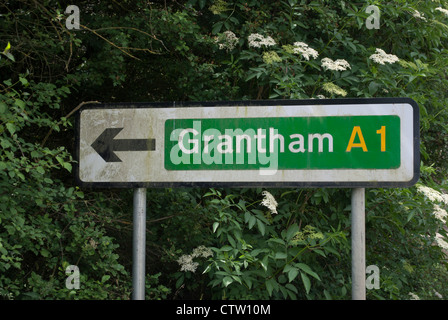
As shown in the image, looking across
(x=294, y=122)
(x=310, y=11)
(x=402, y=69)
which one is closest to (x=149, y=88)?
(x=310, y=11)

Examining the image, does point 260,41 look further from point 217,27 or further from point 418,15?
point 418,15

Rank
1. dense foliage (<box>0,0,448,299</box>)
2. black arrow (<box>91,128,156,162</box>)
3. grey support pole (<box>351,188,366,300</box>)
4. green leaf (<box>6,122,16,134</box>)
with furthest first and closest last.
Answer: dense foliage (<box>0,0,448,299</box>) < green leaf (<box>6,122,16,134</box>) < black arrow (<box>91,128,156,162</box>) < grey support pole (<box>351,188,366,300</box>)

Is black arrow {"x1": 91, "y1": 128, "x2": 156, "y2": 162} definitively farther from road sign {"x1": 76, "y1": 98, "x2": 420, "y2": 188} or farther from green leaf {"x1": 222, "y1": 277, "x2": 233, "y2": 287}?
green leaf {"x1": 222, "y1": 277, "x2": 233, "y2": 287}

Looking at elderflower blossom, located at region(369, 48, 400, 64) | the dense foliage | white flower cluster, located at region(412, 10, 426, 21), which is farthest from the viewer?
white flower cluster, located at region(412, 10, 426, 21)

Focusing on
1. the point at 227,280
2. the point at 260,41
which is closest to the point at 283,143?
the point at 227,280

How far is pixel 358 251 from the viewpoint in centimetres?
181

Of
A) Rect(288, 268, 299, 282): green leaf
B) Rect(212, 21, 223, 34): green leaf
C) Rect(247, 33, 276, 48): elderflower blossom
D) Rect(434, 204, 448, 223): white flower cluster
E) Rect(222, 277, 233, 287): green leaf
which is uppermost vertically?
Rect(212, 21, 223, 34): green leaf

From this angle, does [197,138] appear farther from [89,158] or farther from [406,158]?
[406,158]

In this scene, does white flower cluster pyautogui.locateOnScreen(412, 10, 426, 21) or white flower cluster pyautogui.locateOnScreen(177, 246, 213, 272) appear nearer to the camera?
white flower cluster pyautogui.locateOnScreen(177, 246, 213, 272)

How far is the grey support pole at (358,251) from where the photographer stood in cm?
179

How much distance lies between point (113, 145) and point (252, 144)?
0.57m

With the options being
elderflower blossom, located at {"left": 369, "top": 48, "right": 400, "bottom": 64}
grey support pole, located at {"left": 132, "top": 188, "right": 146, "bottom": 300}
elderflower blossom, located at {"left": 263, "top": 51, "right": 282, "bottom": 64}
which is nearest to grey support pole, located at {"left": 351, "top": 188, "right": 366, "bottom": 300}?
grey support pole, located at {"left": 132, "top": 188, "right": 146, "bottom": 300}

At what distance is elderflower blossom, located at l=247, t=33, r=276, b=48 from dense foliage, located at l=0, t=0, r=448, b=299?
1 centimetres

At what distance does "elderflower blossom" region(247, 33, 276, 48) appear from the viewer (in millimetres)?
3412
